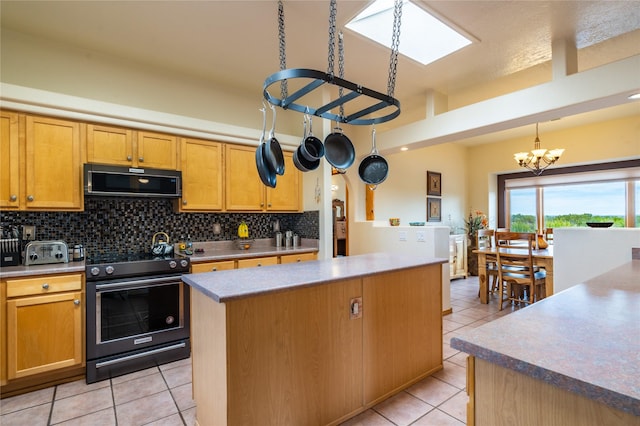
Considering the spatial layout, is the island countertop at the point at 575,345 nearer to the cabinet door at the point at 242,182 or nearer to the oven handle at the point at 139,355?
the oven handle at the point at 139,355

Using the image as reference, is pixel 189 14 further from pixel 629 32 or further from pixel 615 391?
pixel 629 32

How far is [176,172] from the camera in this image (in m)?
3.26

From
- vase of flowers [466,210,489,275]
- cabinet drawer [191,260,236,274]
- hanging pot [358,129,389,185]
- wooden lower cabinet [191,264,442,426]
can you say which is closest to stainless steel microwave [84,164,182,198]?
cabinet drawer [191,260,236,274]

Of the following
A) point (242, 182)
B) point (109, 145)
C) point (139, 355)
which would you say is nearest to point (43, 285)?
point (139, 355)

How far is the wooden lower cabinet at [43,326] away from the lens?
7.52ft

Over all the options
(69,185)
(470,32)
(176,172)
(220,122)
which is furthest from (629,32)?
(69,185)

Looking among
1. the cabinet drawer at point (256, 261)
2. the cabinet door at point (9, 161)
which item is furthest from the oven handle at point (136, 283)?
the cabinet door at point (9, 161)

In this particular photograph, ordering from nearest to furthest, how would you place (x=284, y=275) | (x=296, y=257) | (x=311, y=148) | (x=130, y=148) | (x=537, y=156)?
1. (x=284, y=275)
2. (x=311, y=148)
3. (x=130, y=148)
4. (x=296, y=257)
5. (x=537, y=156)

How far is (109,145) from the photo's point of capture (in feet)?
9.80

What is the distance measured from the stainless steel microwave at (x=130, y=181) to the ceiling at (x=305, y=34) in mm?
1129

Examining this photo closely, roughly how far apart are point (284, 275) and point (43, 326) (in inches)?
77.1

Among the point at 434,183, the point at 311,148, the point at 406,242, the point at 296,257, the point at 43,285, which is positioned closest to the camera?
the point at 311,148

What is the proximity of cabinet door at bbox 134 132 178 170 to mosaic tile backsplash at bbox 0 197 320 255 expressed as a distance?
16.9 inches

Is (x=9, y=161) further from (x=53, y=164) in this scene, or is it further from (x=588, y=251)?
(x=588, y=251)
